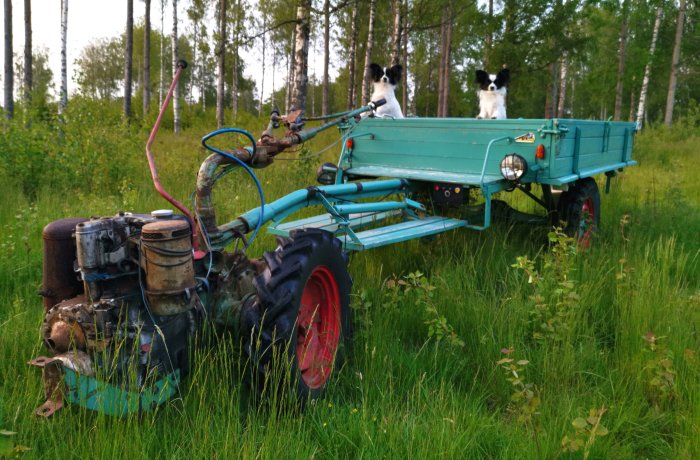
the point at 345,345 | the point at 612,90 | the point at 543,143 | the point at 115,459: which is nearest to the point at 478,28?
the point at 612,90

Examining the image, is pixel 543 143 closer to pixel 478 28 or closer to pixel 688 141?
pixel 688 141

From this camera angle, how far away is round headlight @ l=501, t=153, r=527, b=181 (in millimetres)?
4566

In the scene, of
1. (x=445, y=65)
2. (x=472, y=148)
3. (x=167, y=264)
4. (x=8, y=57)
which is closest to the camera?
(x=167, y=264)

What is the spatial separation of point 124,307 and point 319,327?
43.9 inches

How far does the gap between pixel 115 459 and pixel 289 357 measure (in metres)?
0.80

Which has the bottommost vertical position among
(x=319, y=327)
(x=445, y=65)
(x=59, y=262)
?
(x=319, y=327)

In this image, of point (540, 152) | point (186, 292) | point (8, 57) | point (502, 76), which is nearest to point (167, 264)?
point (186, 292)

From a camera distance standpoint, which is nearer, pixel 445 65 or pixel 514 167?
pixel 514 167

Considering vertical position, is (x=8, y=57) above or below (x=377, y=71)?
above

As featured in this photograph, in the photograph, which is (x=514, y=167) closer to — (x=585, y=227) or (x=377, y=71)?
(x=585, y=227)

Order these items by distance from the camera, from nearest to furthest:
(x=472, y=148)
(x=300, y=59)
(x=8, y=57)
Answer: (x=472, y=148) → (x=300, y=59) → (x=8, y=57)

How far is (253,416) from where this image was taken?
7.79 ft

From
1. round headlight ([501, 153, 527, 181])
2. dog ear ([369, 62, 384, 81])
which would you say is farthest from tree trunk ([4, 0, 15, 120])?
round headlight ([501, 153, 527, 181])

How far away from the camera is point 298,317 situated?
8.87 ft
